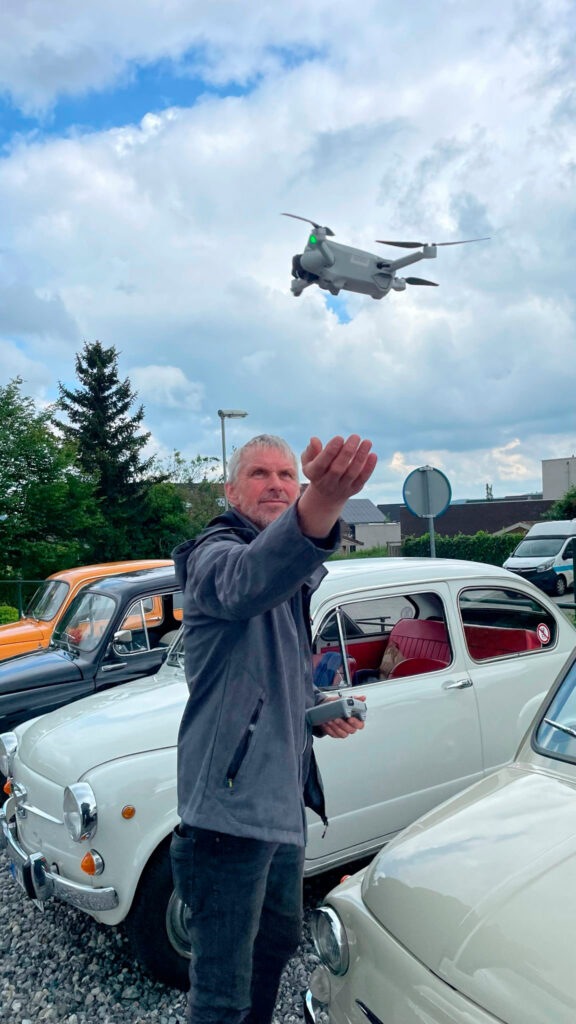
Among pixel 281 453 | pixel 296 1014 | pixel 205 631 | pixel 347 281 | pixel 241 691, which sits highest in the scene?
pixel 347 281

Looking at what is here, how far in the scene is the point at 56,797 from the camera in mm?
3148

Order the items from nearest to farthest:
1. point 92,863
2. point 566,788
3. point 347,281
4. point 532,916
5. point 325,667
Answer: point 532,916, point 566,788, point 347,281, point 92,863, point 325,667

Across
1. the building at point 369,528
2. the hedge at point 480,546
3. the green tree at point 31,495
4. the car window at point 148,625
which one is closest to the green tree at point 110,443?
the green tree at point 31,495

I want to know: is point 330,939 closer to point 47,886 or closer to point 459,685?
point 47,886

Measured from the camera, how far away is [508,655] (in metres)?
4.17

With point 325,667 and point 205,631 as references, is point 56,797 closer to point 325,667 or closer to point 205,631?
point 325,667

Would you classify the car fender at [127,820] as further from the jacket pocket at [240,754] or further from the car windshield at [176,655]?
the jacket pocket at [240,754]

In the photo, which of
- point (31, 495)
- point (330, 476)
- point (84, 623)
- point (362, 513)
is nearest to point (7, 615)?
point (84, 623)

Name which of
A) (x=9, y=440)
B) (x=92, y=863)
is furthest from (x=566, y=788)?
(x=9, y=440)

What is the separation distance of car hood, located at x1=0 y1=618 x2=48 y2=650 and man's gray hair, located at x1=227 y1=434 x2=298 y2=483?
20.9 ft

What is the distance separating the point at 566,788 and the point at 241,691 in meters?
1.08

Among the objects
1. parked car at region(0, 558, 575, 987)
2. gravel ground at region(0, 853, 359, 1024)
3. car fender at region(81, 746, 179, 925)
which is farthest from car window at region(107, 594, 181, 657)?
car fender at region(81, 746, 179, 925)

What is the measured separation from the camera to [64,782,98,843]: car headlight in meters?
2.90

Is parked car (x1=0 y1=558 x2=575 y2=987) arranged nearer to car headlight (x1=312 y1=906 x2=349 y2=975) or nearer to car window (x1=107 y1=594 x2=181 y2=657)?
car headlight (x1=312 y1=906 x2=349 y2=975)
